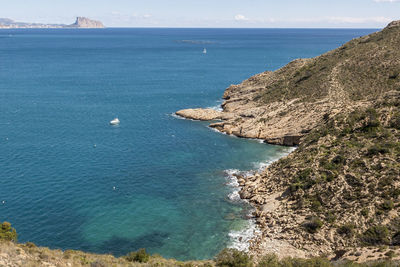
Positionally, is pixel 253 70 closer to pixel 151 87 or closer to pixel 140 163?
pixel 151 87

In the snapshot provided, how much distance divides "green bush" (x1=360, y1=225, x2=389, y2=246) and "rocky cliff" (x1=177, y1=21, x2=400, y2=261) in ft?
0.32

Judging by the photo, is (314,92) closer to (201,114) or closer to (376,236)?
(201,114)

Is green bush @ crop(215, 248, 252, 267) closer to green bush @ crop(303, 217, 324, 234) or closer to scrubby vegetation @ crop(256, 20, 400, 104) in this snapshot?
green bush @ crop(303, 217, 324, 234)

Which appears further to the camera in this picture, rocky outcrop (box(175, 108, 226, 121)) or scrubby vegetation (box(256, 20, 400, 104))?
rocky outcrop (box(175, 108, 226, 121))

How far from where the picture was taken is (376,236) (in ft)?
124

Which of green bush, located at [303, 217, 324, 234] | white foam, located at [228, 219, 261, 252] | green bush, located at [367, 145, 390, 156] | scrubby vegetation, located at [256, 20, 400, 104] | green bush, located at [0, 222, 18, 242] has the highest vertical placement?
scrubby vegetation, located at [256, 20, 400, 104]

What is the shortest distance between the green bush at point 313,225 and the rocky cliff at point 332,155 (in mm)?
120

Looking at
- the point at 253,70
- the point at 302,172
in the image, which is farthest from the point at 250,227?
the point at 253,70

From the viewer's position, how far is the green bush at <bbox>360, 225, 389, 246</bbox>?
122 feet

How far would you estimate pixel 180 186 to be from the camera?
5612cm

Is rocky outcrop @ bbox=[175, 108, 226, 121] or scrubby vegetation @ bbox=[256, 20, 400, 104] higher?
scrubby vegetation @ bbox=[256, 20, 400, 104]

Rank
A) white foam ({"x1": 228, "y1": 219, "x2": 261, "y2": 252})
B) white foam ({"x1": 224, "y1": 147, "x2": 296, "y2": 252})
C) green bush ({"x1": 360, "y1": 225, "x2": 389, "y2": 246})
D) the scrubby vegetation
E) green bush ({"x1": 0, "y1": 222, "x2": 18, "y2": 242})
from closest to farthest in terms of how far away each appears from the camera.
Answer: green bush ({"x1": 0, "y1": 222, "x2": 18, "y2": 242})
green bush ({"x1": 360, "y1": 225, "x2": 389, "y2": 246})
white foam ({"x1": 228, "y1": 219, "x2": 261, "y2": 252})
white foam ({"x1": 224, "y1": 147, "x2": 296, "y2": 252})
the scrubby vegetation

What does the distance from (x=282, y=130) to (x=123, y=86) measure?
75440 mm

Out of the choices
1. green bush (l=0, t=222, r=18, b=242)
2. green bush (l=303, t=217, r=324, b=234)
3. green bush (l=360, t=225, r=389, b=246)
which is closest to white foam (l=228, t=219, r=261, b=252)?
green bush (l=303, t=217, r=324, b=234)
